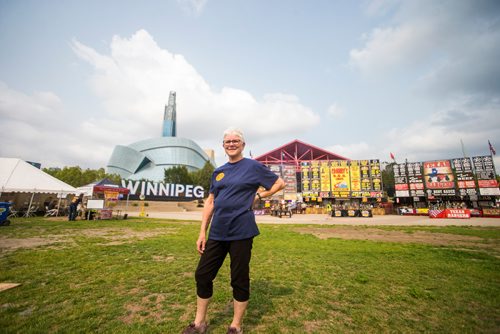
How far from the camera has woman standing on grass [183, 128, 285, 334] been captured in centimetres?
217

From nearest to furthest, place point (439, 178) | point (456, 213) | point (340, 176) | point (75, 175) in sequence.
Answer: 1. point (456, 213)
2. point (439, 178)
3. point (340, 176)
4. point (75, 175)

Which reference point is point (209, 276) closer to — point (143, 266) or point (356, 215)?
point (143, 266)

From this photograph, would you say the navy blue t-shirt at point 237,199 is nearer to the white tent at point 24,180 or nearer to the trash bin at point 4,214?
the trash bin at point 4,214

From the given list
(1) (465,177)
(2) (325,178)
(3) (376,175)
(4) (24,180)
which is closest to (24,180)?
(4) (24,180)

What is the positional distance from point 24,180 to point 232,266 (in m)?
24.5

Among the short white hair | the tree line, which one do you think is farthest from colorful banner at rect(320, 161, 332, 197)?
the short white hair

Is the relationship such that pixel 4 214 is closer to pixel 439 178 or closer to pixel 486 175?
pixel 439 178

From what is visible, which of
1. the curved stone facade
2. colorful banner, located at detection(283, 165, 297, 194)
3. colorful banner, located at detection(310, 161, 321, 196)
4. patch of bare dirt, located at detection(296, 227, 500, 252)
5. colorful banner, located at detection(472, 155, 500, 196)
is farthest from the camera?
the curved stone facade

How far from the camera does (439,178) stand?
35.9m

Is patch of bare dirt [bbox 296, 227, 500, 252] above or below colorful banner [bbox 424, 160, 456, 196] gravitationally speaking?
below

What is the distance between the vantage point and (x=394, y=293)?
3281mm

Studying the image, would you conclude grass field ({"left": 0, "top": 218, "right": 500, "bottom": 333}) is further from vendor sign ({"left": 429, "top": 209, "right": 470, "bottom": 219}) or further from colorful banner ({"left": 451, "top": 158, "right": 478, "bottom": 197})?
colorful banner ({"left": 451, "top": 158, "right": 478, "bottom": 197})

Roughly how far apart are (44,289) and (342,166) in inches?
1779

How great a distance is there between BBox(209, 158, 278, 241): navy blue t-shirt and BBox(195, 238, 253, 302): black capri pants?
9 centimetres
